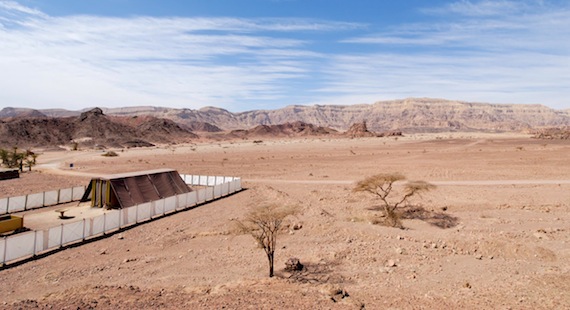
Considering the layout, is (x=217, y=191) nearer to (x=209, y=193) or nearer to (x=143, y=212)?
(x=209, y=193)

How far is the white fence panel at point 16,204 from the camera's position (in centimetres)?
2595

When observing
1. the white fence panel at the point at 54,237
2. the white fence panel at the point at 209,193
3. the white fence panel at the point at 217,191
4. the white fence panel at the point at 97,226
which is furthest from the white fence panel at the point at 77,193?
the white fence panel at the point at 54,237

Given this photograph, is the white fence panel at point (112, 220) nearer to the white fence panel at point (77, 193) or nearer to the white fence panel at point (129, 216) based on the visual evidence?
the white fence panel at point (129, 216)

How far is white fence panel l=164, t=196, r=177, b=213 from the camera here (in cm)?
2541

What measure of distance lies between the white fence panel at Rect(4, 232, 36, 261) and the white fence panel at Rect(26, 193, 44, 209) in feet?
39.8

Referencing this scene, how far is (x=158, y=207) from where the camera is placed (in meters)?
24.8

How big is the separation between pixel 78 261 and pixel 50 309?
6.26 meters

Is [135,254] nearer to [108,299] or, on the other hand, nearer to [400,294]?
[108,299]

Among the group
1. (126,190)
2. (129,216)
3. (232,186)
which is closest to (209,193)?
(232,186)

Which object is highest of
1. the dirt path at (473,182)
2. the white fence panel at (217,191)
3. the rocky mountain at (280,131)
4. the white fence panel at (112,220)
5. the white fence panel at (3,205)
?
the rocky mountain at (280,131)

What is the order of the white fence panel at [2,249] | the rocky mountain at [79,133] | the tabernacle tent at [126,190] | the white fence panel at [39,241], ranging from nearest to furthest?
the white fence panel at [2,249], the white fence panel at [39,241], the tabernacle tent at [126,190], the rocky mountain at [79,133]

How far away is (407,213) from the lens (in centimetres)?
2661

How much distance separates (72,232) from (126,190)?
7.34 m

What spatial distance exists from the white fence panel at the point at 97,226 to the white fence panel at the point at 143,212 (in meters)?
2.75
